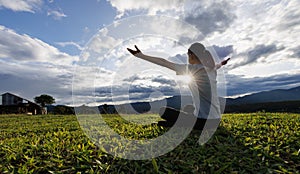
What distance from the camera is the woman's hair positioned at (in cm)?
439

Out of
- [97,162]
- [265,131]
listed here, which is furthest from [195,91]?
[97,162]

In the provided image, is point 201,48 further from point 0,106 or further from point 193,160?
point 0,106

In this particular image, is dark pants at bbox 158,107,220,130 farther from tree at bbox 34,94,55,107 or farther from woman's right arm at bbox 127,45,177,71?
tree at bbox 34,94,55,107

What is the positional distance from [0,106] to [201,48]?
24.5 meters

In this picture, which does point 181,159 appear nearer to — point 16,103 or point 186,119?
point 186,119

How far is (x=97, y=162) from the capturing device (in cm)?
265

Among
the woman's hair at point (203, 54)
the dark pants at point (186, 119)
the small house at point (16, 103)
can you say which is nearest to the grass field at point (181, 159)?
the dark pants at point (186, 119)

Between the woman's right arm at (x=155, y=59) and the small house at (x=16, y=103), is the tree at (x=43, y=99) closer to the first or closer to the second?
the small house at (x=16, y=103)

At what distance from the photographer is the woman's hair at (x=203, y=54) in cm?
439

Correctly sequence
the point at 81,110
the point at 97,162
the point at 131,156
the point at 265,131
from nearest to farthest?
the point at 97,162 < the point at 131,156 < the point at 265,131 < the point at 81,110

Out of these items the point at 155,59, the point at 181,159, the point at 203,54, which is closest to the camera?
the point at 181,159

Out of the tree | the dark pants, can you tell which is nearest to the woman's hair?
the dark pants

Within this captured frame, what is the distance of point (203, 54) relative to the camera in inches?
174

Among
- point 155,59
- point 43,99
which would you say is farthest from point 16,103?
point 155,59
